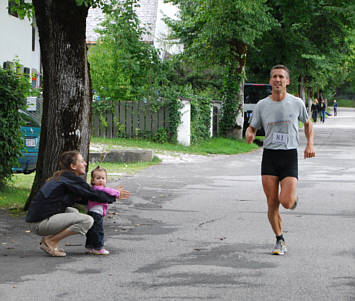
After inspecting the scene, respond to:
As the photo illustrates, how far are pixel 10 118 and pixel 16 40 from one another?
67.7 feet

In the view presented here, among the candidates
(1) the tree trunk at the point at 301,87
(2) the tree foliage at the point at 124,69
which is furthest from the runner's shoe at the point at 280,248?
(1) the tree trunk at the point at 301,87

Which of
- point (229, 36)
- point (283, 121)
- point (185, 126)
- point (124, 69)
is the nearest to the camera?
point (283, 121)

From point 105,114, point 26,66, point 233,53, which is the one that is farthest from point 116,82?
point 26,66

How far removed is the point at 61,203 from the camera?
276 inches

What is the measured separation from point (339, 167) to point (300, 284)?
1264 cm

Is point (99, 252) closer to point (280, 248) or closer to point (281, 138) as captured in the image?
point (280, 248)

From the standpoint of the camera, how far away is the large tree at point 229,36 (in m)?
25.3

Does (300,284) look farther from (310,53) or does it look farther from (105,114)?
(310,53)

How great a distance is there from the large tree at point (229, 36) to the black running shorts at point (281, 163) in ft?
57.7

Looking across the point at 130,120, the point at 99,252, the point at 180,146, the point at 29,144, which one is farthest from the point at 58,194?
the point at 130,120

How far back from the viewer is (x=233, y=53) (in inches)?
1080

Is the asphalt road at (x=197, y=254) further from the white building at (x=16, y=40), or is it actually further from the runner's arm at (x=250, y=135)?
the white building at (x=16, y=40)

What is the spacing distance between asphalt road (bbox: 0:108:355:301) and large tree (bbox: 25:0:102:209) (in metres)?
1.18

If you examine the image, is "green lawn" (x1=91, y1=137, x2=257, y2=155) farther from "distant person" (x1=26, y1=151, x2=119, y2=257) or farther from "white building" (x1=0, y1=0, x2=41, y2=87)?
"distant person" (x1=26, y1=151, x2=119, y2=257)
